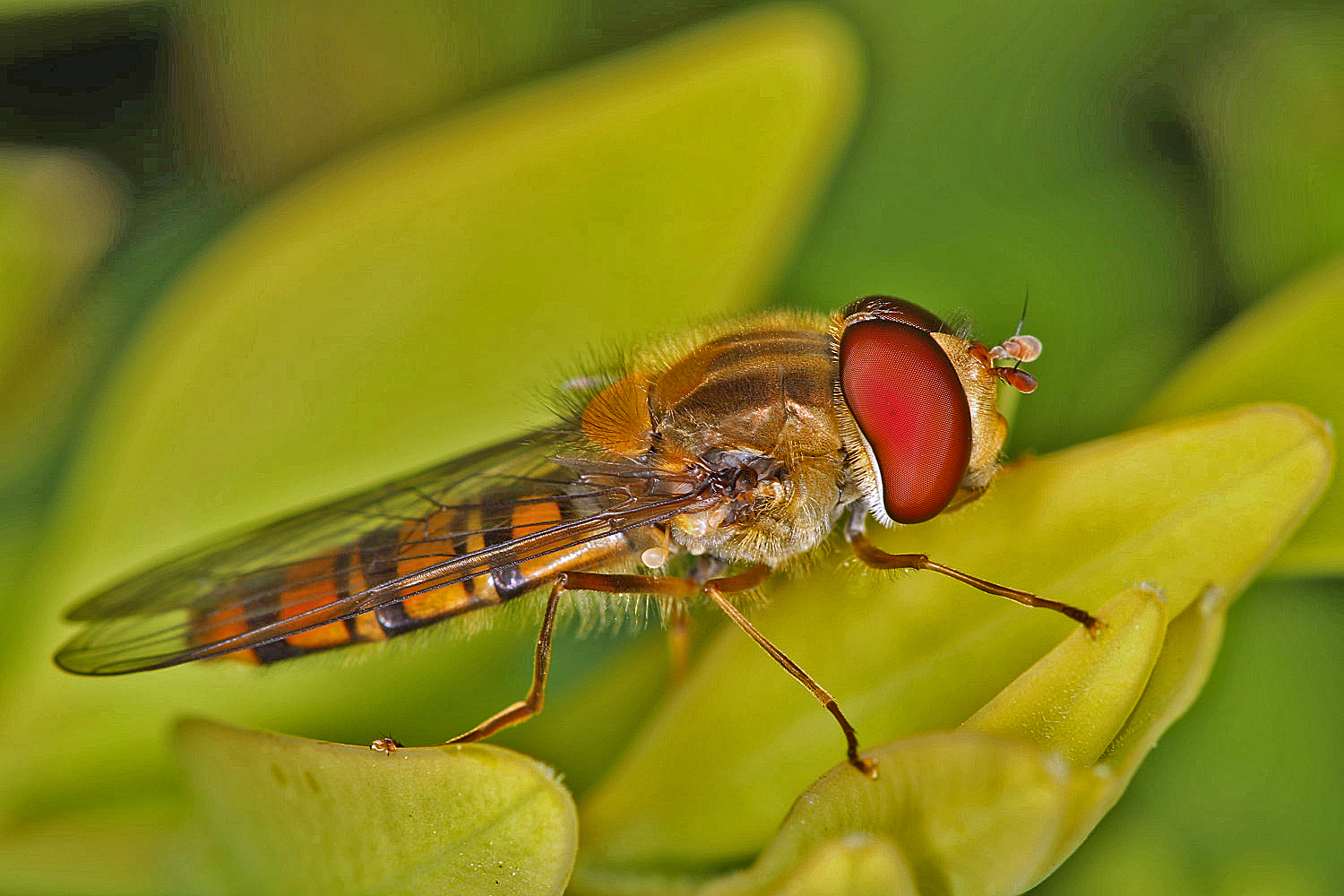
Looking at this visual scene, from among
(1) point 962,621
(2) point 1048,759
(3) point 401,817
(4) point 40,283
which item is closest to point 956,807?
(2) point 1048,759

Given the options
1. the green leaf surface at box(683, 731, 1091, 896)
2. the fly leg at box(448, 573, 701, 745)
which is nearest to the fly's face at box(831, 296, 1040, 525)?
the fly leg at box(448, 573, 701, 745)

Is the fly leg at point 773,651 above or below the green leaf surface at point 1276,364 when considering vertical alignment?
below

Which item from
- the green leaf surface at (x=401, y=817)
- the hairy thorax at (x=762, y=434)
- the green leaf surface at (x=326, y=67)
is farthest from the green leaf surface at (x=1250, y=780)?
the green leaf surface at (x=326, y=67)

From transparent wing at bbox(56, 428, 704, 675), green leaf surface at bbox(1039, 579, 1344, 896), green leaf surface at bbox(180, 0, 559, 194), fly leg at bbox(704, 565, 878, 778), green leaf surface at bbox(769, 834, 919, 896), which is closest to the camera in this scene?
green leaf surface at bbox(769, 834, 919, 896)

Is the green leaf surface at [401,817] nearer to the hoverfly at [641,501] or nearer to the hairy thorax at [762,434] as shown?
the hoverfly at [641,501]

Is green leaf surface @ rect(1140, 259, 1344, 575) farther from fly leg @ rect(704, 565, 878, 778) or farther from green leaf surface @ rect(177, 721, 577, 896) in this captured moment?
green leaf surface @ rect(177, 721, 577, 896)

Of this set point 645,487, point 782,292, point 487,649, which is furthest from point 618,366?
point 487,649

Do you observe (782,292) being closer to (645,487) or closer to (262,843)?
(645,487)
